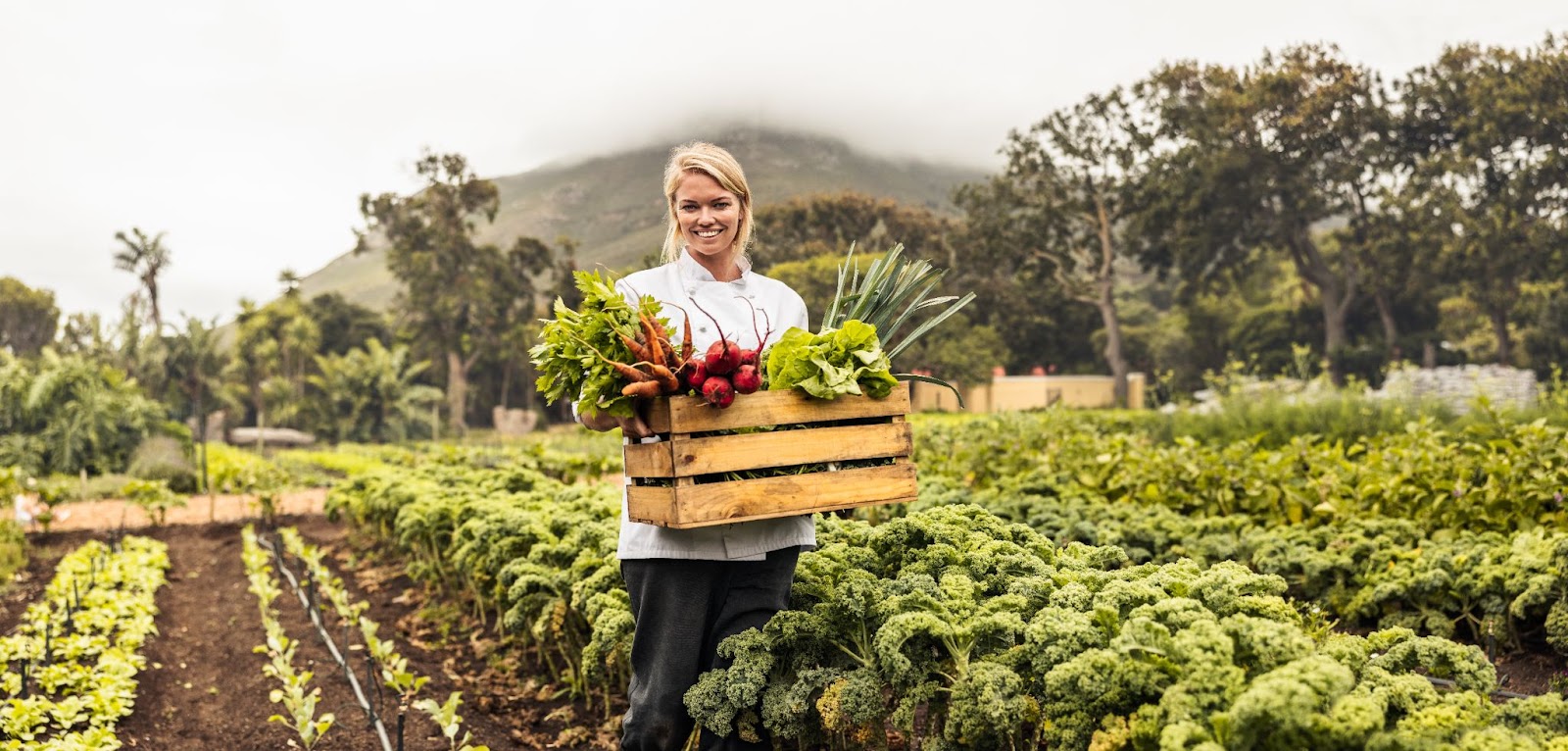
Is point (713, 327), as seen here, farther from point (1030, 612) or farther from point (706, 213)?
point (1030, 612)

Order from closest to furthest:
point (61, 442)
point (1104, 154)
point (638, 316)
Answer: point (638, 316), point (61, 442), point (1104, 154)

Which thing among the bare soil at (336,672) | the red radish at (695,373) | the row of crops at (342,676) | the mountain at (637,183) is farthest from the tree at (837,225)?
the red radish at (695,373)

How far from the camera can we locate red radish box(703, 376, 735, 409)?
8.18 feet

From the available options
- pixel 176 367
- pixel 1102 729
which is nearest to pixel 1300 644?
pixel 1102 729

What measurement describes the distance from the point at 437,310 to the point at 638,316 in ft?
129

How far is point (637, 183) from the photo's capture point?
7269cm

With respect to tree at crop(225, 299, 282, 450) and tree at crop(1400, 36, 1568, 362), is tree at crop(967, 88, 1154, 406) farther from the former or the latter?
tree at crop(225, 299, 282, 450)

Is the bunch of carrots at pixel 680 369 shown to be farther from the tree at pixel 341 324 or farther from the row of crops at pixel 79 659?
the tree at pixel 341 324

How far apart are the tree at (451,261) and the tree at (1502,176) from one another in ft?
99.0

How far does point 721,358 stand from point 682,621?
785mm

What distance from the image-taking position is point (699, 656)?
2953mm

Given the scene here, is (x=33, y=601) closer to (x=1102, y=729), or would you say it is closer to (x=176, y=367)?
(x=1102, y=729)

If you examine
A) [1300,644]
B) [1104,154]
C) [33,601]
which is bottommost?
[33,601]

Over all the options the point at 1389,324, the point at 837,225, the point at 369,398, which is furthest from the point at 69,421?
the point at 1389,324
